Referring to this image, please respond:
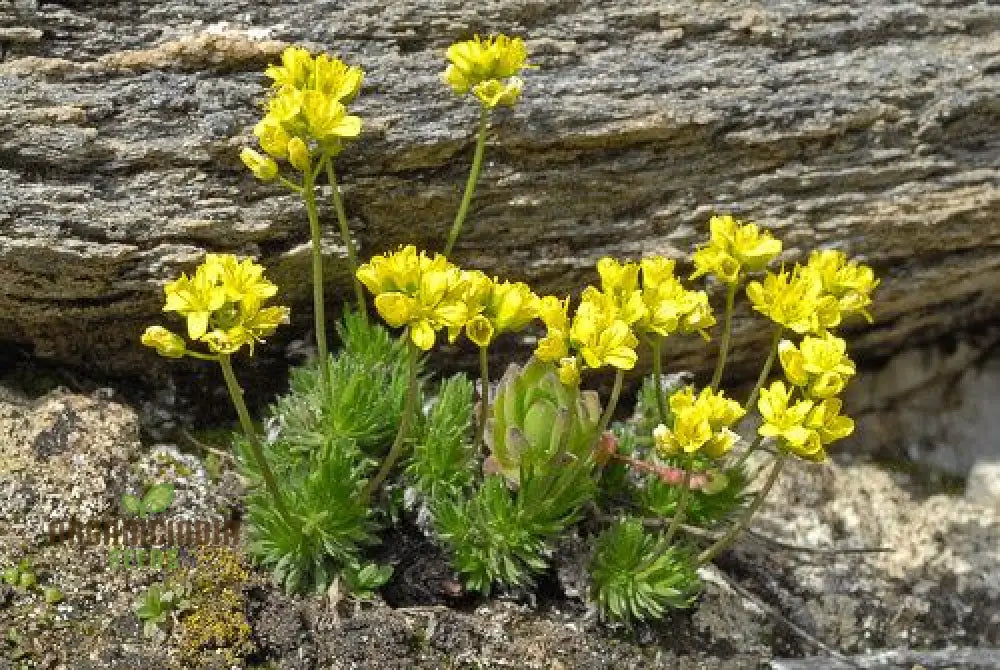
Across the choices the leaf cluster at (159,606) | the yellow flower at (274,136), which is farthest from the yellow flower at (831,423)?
the leaf cluster at (159,606)

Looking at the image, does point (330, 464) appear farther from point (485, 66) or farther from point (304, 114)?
point (485, 66)

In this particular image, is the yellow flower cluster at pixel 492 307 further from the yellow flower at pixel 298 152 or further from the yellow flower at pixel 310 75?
the yellow flower at pixel 310 75

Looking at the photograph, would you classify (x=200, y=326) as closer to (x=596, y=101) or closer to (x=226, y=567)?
(x=226, y=567)

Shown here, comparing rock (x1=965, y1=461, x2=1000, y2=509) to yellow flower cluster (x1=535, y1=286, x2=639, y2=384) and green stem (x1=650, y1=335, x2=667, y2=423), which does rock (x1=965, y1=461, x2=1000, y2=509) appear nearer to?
green stem (x1=650, y1=335, x2=667, y2=423)

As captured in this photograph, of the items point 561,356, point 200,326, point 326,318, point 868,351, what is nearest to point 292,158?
point 200,326

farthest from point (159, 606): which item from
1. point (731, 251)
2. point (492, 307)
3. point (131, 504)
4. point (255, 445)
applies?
point (731, 251)

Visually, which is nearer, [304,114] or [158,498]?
[304,114]

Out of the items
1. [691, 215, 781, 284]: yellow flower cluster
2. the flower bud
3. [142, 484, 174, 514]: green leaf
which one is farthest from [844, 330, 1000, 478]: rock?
the flower bud
